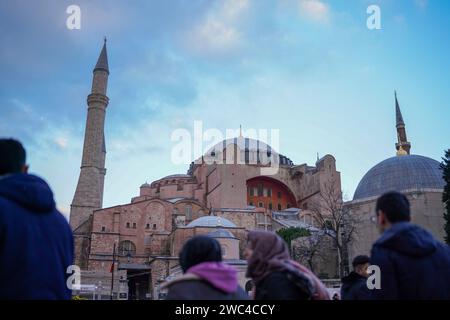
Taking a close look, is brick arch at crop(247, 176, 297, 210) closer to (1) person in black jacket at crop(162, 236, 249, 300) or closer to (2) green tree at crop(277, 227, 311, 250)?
(2) green tree at crop(277, 227, 311, 250)

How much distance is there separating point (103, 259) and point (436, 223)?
20.2 m

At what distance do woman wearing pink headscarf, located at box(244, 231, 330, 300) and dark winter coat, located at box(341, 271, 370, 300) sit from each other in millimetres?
973

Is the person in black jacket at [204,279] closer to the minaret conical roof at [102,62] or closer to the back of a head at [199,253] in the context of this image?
the back of a head at [199,253]

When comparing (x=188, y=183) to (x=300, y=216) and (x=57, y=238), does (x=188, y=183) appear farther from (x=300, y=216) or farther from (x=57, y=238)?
(x=57, y=238)

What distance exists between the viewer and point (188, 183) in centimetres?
4175

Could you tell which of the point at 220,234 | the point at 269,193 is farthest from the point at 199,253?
the point at 269,193

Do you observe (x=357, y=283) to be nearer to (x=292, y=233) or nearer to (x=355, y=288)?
(x=355, y=288)

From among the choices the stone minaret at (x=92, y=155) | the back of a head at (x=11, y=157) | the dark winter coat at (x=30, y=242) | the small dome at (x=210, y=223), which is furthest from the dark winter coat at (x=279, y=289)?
the stone minaret at (x=92, y=155)

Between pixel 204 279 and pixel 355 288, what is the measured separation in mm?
1861

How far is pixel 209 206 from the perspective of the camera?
37.3 metres

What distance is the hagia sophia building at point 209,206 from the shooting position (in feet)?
72.2

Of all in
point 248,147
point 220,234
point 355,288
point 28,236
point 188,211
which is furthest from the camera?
point 248,147

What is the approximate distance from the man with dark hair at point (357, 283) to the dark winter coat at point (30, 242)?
238cm
